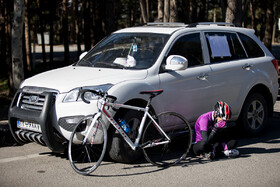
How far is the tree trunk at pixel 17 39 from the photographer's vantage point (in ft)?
37.6

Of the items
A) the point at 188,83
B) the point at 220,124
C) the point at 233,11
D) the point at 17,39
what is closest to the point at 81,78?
the point at 188,83

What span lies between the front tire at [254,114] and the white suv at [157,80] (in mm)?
18

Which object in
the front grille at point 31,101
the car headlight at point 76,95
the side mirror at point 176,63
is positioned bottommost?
the front grille at point 31,101

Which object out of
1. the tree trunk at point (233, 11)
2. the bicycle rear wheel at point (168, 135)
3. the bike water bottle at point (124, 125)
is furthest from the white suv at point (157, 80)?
the tree trunk at point (233, 11)

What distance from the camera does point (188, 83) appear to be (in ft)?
23.1

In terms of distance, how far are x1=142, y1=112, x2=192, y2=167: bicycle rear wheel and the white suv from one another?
234mm

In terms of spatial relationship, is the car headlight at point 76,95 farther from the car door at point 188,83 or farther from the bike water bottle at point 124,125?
the car door at point 188,83

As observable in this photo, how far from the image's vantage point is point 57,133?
20.0 ft

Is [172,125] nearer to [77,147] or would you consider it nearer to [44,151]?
[77,147]

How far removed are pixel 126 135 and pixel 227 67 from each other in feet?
8.48

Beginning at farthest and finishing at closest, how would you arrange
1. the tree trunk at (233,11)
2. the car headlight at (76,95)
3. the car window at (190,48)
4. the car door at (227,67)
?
the tree trunk at (233,11)
the car door at (227,67)
the car window at (190,48)
the car headlight at (76,95)

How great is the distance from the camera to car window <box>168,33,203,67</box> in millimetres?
7151

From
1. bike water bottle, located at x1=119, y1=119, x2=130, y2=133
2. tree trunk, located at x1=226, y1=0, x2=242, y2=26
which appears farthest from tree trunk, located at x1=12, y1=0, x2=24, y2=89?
tree trunk, located at x1=226, y1=0, x2=242, y2=26

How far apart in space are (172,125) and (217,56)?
1741 mm
